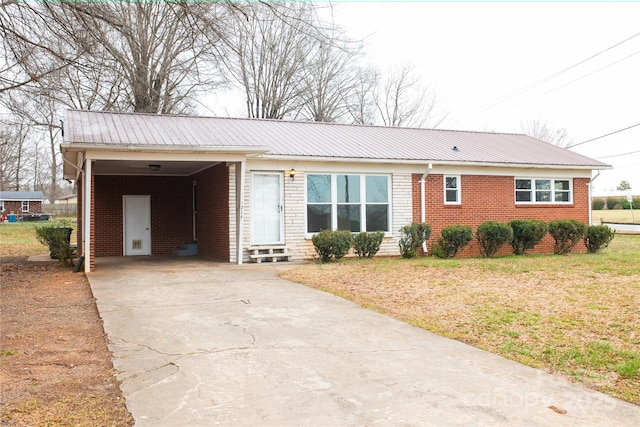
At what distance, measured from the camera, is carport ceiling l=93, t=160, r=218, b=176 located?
14.7 m

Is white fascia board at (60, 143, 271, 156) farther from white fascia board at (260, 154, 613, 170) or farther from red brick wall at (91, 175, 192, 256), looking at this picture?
red brick wall at (91, 175, 192, 256)

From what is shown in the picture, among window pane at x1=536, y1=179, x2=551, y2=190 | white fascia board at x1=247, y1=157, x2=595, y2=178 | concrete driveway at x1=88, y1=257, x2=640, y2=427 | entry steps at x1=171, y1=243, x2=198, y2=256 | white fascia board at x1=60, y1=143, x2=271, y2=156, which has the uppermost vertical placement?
white fascia board at x1=60, y1=143, x2=271, y2=156

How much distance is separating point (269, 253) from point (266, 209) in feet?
3.94

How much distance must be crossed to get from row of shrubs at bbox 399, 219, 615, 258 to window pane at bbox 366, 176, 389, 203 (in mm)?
1111

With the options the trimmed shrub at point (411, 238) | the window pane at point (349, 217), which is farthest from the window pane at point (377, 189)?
the trimmed shrub at point (411, 238)

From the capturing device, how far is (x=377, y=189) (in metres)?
15.8

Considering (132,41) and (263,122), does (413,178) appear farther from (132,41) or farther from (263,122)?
(132,41)

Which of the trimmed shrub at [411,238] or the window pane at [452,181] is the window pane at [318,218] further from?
the window pane at [452,181]

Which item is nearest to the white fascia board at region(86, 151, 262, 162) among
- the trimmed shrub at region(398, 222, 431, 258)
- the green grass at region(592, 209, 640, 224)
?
the trimmed shrub at region(398, 222, 431, 258)

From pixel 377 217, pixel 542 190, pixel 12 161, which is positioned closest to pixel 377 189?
pixel 377 217

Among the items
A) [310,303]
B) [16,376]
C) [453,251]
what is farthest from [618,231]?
[16,376]

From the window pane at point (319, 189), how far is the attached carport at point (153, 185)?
2171 mm

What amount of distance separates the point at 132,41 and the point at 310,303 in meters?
4.50

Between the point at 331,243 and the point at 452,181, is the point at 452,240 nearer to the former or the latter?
the point at 452,181
